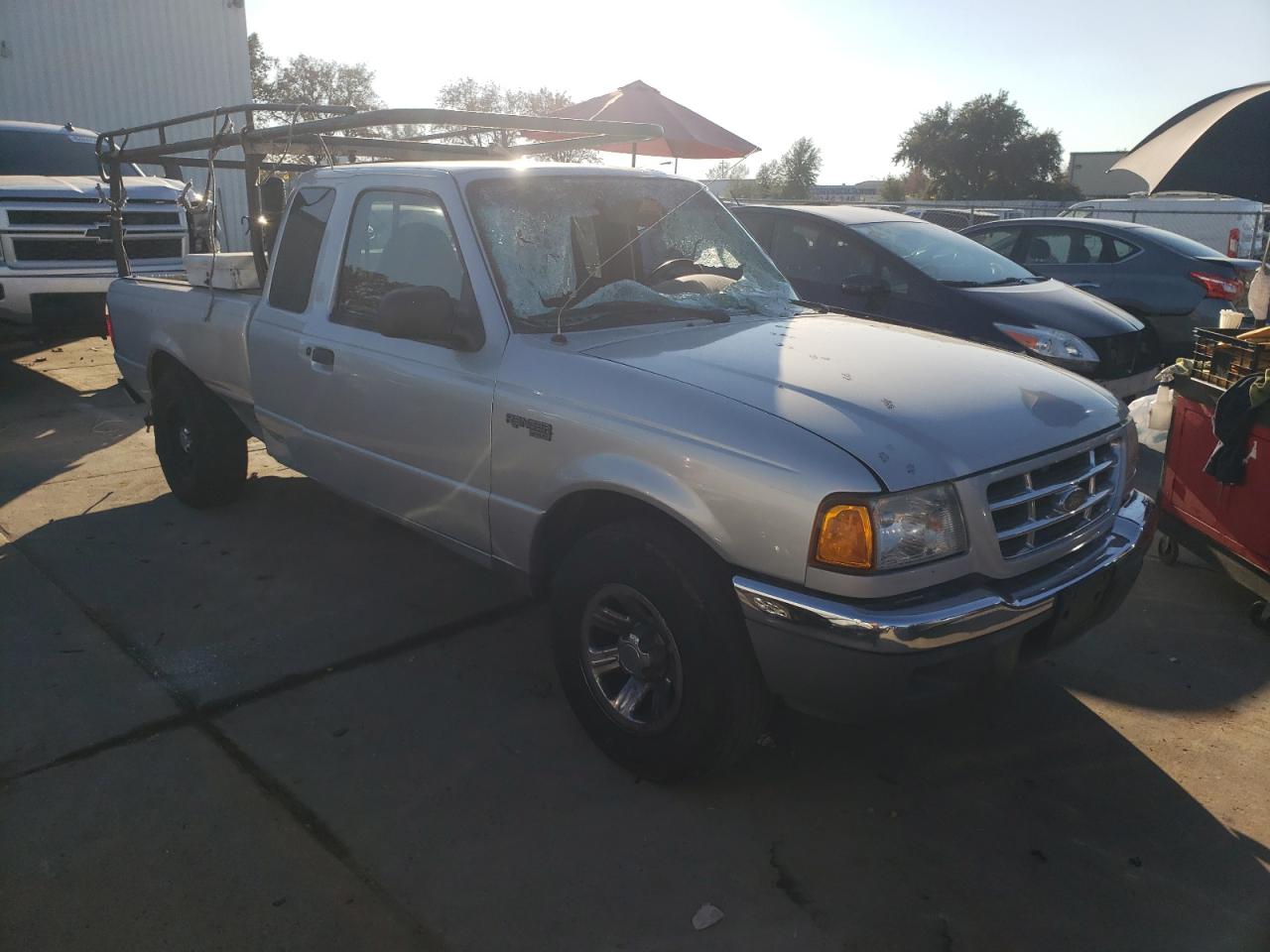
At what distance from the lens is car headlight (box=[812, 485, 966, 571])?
95.6 inches

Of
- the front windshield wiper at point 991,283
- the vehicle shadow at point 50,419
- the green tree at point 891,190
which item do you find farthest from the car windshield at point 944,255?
the green tree at point 891,190

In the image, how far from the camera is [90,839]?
2.74m

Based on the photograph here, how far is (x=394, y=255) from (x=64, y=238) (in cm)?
685

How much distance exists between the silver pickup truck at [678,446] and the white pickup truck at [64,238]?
5.53 metres

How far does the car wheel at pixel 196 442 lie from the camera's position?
5199 mm

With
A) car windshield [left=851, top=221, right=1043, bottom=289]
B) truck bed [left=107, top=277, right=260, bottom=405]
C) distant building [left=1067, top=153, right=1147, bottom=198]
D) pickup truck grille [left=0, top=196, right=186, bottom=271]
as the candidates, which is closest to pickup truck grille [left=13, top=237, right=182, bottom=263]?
pickup truck grille [left=0, top=196, right=186, bottom=271]

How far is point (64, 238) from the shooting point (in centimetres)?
894

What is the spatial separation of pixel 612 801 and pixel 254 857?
1033 millimetres

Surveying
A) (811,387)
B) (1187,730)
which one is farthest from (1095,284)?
(811,387)

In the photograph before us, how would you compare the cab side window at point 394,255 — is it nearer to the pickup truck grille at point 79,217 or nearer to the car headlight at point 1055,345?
the car headlight at point 1055,345

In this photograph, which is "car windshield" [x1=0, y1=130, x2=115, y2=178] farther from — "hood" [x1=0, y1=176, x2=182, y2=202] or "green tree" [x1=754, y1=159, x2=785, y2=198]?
"green tree" [x1=754, y1=159, x2=785, y2=198]

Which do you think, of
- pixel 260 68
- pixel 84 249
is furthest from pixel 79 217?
pixel 260 68

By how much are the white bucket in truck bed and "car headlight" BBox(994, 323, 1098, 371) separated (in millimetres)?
4650

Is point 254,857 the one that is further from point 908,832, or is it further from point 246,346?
point 246,346
